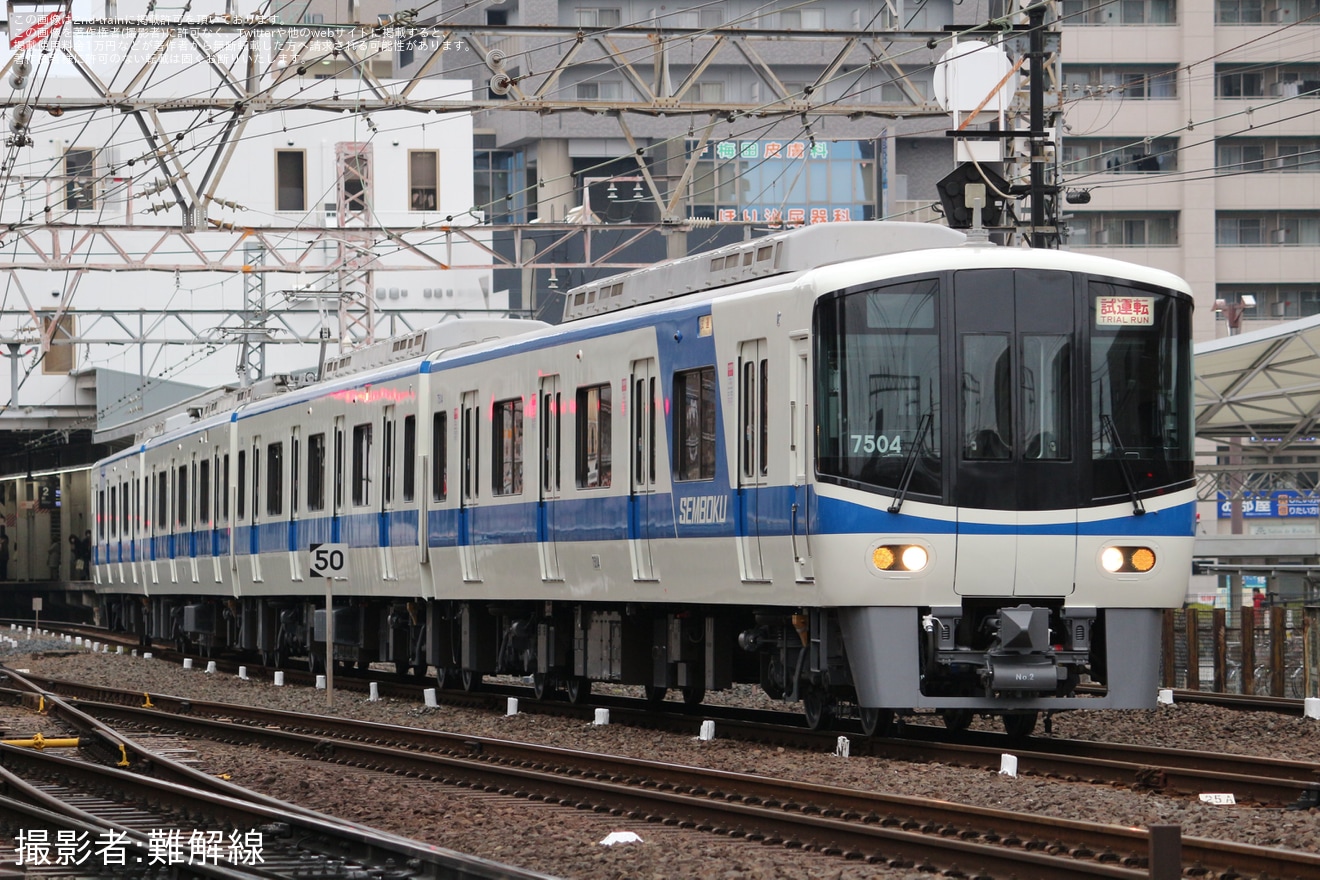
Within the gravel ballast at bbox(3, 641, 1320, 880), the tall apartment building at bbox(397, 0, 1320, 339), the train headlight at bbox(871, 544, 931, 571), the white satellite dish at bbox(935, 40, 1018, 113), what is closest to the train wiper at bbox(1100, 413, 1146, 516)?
the train headlight at bbox(871, 544, 931, 571)

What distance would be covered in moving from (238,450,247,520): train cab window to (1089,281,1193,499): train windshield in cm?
1644

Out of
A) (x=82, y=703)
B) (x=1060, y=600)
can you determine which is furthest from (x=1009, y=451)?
(x=82, y=703)

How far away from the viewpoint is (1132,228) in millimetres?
65375

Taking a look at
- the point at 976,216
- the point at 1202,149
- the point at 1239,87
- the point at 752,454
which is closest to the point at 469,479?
the point at 752,454

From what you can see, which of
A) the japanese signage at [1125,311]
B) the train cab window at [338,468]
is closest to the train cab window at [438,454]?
the train cab window at [338,468]

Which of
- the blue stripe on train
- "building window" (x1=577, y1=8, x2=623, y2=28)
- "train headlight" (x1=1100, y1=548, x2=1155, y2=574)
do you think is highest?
"building window" (x1=577, y1=8, x2=623, y2=28)

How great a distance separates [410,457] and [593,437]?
4778 millimetres

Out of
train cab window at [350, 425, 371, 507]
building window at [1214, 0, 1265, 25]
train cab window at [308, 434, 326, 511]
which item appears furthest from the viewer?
building window at [1214, 0, 1265, 25]

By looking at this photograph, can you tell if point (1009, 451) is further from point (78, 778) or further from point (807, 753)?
point (78, 778)

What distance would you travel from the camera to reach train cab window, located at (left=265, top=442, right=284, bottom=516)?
25.5m

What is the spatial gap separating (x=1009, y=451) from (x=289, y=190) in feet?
181

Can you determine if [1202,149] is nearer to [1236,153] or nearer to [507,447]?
[1236,153]

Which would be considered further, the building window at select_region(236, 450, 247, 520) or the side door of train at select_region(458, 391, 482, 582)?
the building window at select_region(236, 450, 247, 520)

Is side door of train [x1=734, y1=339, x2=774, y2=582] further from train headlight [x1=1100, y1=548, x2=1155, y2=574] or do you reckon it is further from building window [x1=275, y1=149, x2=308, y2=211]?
building window [x1=275, y1=149, x2=308, y2=211]
